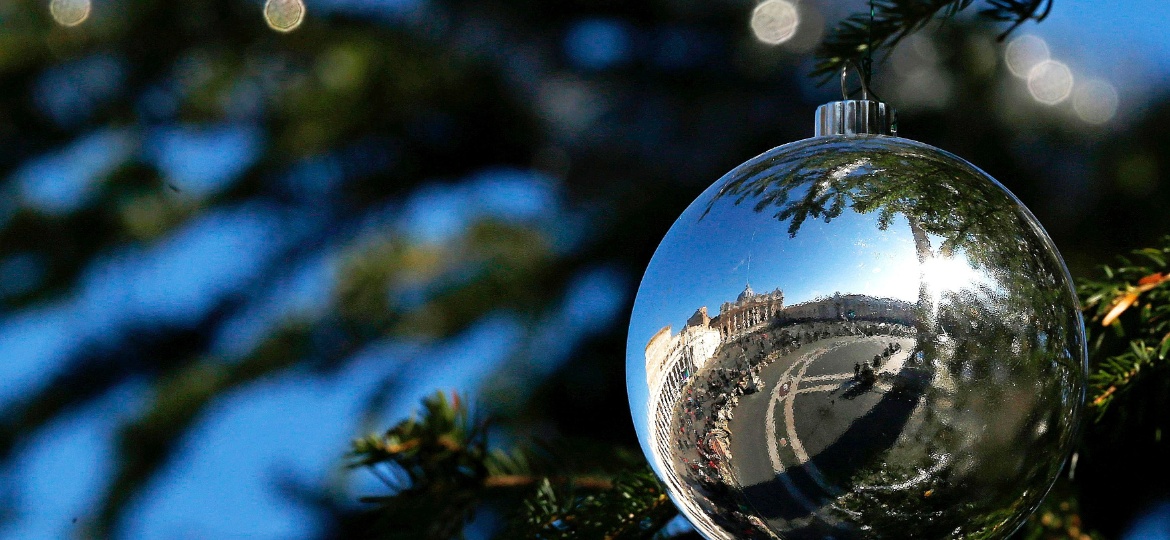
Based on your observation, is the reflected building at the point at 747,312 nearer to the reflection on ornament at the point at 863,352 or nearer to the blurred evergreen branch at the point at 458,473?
the reflection on ornament at the point at 863,352

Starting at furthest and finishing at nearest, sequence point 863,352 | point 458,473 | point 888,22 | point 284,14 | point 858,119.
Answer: point 284,14 → point 458,473 → point 888,22 → point 858,119 → point 863,352

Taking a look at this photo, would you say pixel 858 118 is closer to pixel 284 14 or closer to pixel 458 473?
→ pixel 458 473

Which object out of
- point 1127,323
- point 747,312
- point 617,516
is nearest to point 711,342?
point 747,312

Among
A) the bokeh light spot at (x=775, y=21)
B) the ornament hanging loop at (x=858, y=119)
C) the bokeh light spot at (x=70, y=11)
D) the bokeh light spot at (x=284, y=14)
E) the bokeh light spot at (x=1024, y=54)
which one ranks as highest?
the bokeh light spot at (x=70, y=11)

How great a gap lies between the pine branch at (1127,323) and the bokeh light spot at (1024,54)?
62cm

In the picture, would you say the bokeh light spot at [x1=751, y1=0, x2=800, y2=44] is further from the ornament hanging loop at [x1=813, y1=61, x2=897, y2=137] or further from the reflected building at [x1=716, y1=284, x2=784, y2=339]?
the reflected building at [x1=716, y1=284, x2=784, y2=339]

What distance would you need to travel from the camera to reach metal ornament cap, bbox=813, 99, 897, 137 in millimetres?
484

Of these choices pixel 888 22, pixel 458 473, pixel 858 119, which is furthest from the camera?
pixel 458 473

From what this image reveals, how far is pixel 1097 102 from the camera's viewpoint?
1.25 meters

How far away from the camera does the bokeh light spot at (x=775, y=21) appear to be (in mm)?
1271

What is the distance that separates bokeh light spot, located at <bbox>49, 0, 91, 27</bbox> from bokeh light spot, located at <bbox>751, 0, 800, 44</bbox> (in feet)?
3.15

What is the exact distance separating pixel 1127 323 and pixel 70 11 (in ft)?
4.72

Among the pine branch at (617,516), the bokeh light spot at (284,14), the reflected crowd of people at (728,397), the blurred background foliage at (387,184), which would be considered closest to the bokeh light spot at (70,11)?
the blurred background foliage at (387,184)

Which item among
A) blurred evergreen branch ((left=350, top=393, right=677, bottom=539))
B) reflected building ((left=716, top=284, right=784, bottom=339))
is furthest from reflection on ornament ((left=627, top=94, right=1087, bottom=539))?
blurred evergreen branch ((left=350, top=393, right=677, bottom=539))
